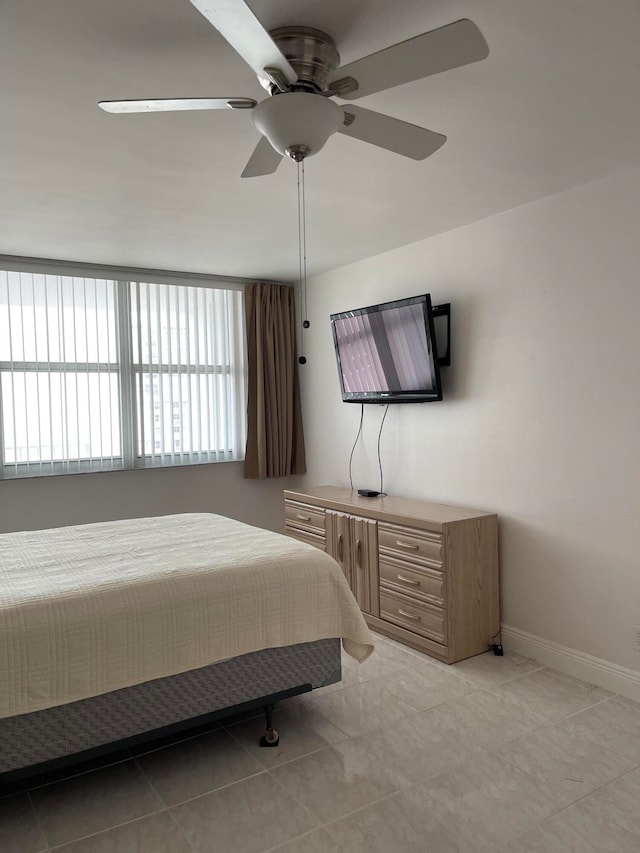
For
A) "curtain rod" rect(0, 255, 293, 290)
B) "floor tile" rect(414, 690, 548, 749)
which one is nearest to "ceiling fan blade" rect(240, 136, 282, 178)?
"floor tile" rect(414, 690, 548, 749)

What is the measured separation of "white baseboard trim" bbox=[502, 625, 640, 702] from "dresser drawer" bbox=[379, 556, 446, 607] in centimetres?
52

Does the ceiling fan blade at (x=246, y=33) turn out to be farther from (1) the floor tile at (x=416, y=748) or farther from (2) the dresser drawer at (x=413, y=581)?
(2) the dresser drawer at (x=413, y=581)

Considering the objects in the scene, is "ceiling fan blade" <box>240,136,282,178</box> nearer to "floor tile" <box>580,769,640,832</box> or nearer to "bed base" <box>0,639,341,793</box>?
"bed base" <box>0,639,341,793</box>

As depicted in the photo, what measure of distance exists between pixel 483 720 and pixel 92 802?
1628 mm

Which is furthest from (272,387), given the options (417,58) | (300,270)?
(417,58)

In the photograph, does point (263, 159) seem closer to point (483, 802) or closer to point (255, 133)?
point (255, 133)

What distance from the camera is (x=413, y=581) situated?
3.62 meters

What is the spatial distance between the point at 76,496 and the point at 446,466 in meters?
2.72

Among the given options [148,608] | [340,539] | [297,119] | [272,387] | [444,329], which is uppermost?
[297,119]

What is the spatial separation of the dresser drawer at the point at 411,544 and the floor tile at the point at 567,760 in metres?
1.01

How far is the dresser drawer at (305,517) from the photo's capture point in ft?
14.5

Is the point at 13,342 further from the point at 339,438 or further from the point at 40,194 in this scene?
the point at 339,438

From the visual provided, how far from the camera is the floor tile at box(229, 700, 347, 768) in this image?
255cm

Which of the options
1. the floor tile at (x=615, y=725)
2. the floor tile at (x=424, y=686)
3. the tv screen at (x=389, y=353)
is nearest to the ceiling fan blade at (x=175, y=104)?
the tv screen at (x=389, y=353)
